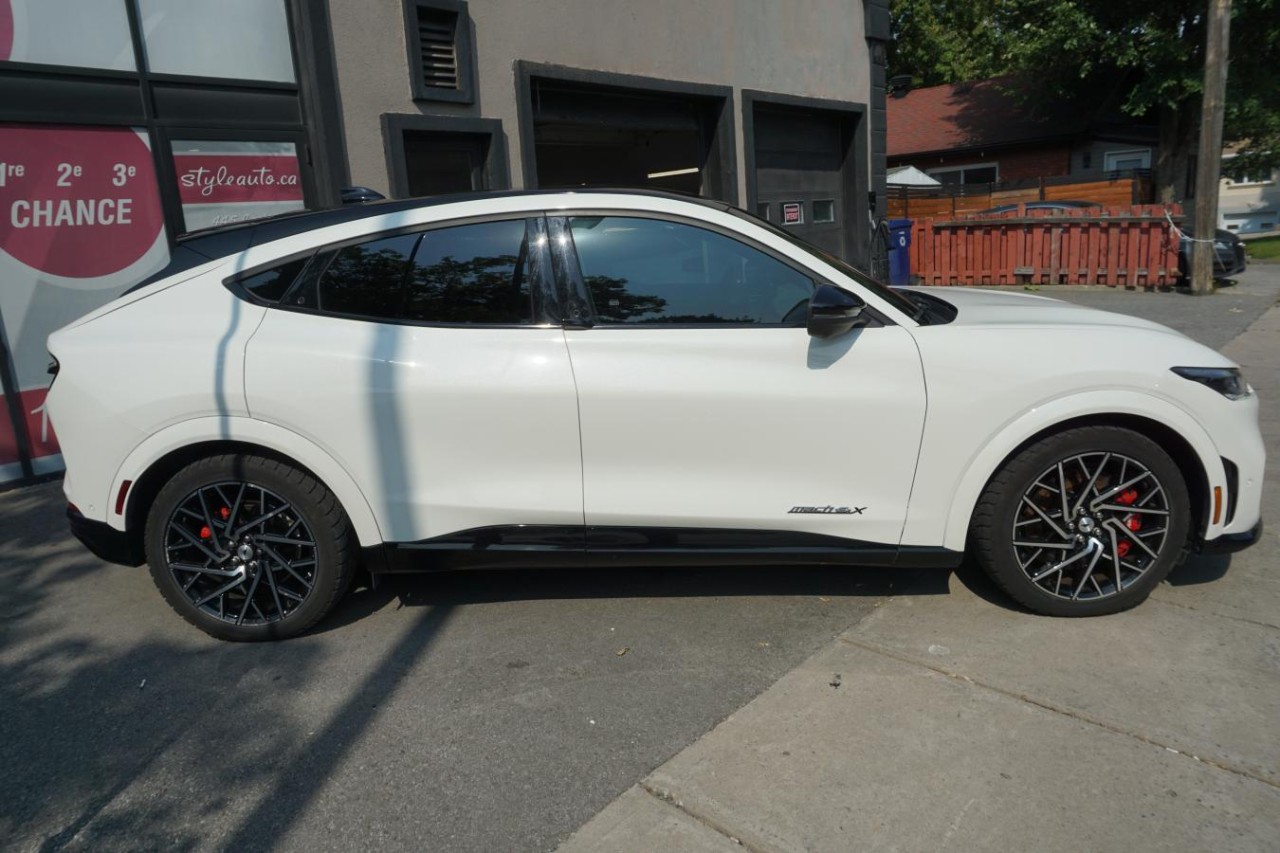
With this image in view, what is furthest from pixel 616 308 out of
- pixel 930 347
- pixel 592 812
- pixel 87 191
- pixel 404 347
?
pixel 87 191

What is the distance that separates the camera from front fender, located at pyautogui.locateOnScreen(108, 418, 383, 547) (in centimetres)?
352

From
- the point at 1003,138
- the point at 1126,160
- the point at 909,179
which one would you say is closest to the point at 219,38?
the point at 909,179

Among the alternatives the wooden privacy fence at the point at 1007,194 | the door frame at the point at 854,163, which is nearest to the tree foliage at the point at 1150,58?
the wooden privacy fence at the point at 1007,194

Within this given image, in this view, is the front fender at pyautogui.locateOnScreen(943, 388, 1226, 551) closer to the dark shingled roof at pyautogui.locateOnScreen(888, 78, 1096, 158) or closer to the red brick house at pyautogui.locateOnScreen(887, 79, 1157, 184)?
the red brick house at pyautogui.locateOnScreen(887, 79, 1157, 184)

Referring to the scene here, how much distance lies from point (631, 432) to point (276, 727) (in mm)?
1603

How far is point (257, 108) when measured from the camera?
6.95 metres

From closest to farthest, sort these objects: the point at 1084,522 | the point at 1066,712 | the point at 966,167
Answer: the point at 1066,712, the point at 1084,522, the point at 966,167

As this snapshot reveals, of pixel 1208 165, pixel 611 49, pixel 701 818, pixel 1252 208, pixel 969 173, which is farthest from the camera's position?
pixel 1252 208

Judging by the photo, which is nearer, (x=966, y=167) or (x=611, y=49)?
(x=611, y=49)

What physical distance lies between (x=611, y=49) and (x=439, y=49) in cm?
205

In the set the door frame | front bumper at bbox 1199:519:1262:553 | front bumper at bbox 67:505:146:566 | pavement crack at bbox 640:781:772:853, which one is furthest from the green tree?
front bumper at bbox 67:505:146:566

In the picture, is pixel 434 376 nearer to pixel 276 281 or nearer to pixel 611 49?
pixel 276 281

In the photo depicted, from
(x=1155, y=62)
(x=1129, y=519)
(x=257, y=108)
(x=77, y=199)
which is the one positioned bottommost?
(x=1129, y=519)

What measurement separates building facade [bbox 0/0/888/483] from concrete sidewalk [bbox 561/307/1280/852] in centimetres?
272
